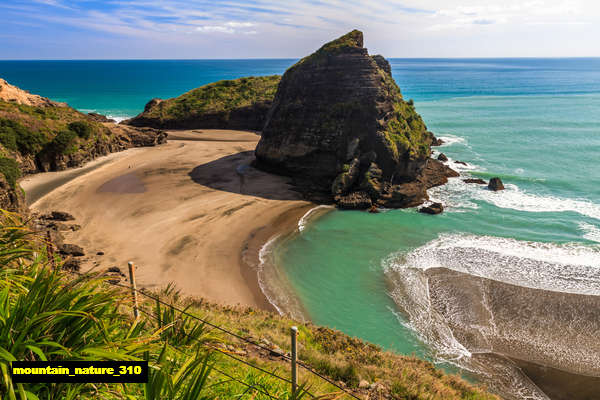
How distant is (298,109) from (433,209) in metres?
16.8

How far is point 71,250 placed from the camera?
822 inches

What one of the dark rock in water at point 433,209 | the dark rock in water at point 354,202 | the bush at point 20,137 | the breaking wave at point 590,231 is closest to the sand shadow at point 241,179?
the dark rock in water at point 354,202

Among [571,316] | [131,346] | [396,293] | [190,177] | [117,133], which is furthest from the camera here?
[117,133]

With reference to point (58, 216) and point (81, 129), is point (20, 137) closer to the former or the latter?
point (81, 129)

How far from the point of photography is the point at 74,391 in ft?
12.8

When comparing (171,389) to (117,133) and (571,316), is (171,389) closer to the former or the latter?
(571,316)

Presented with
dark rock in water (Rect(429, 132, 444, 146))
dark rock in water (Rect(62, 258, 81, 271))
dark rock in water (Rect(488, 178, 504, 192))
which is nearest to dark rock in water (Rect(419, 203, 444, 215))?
dark rock in water (Rect(488, 178, 504, 192))

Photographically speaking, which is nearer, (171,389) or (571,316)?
(171,389)

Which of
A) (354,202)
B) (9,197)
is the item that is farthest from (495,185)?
(9,197)

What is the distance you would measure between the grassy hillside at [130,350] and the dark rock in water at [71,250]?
43.9 feet

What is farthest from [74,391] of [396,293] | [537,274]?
[537,274]

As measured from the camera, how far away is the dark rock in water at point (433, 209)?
29989mm

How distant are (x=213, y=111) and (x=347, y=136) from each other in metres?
37.1

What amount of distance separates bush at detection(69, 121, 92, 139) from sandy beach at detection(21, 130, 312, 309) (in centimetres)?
349
